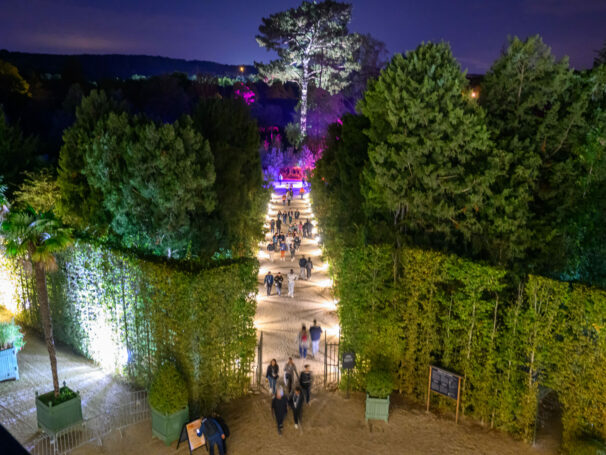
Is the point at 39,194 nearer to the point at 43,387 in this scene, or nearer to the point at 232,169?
the point at 232,169

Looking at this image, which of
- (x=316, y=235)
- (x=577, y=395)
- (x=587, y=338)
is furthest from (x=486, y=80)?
(x=316, y=235)

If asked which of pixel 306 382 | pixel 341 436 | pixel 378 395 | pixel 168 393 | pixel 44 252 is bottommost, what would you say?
pixel 341 436

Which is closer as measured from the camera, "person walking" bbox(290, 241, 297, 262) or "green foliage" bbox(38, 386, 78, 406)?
"green foliage" bbox(38, 386, 78, 406)

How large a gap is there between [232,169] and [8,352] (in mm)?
14154

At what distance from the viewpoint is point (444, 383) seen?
462 inches

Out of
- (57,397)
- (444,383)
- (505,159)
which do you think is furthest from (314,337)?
(505,159)

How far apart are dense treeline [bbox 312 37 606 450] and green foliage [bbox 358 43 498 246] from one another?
0.04 m

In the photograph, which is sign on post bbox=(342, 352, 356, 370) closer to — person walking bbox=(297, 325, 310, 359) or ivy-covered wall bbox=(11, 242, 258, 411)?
ivy-covered wall bbox=(11, 242, 258, 411)

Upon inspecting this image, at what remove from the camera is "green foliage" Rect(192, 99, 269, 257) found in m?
23.8

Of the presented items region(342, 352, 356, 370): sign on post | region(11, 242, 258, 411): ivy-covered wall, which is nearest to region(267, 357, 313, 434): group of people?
region(11, 242, 258, 411): ivy-covered wall

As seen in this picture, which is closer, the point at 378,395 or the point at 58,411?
the point at 58,411

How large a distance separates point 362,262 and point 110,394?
25.3 feet

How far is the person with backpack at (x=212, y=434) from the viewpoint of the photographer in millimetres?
9672

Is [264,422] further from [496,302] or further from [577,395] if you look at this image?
[577,395]
